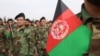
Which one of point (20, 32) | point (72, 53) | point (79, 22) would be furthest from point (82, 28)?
point (20, 32)

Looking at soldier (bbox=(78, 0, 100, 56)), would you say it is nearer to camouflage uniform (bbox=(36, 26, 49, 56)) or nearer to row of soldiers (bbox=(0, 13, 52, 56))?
row of soldiers (bbox=(0, 13, 52, 56))

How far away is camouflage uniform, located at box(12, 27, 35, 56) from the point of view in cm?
937

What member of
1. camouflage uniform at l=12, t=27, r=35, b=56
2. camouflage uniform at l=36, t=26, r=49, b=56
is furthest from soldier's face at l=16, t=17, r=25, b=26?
camouflage uniform at l=36, t=26, r=49, b=56

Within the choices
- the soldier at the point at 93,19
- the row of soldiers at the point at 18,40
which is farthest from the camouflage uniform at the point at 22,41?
the soldier at the point at 93,19

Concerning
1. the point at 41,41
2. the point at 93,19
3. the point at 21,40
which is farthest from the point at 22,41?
the point at 93,19

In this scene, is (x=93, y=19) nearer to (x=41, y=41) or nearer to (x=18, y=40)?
(x=18, y=40)

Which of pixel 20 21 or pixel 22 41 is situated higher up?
pixel 20 21

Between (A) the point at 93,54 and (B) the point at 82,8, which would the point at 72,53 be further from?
(B) the point at 82,8

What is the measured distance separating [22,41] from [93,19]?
760 centimetres

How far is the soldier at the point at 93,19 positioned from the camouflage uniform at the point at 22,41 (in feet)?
24.4

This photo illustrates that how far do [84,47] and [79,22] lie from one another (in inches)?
6.9

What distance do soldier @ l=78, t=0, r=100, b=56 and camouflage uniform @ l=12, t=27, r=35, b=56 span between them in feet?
24.4

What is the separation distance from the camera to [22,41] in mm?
9375

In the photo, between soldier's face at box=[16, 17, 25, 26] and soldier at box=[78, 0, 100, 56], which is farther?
soldier's face at box=[16, 17, 25, 26]
